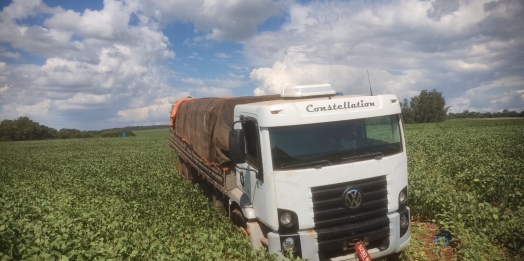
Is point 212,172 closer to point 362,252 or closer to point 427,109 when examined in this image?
point 362,252

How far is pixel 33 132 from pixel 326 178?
87.8 meters

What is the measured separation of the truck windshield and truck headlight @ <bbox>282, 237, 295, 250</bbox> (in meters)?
1.12

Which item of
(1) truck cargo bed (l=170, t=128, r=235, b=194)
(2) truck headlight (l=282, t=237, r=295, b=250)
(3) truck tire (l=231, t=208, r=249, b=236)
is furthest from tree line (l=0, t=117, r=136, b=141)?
(2) truck headlight (l=282, t=237, r=295, b=250)

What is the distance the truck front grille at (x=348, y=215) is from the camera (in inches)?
221

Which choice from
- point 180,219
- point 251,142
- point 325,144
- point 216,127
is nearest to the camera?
point 325,144

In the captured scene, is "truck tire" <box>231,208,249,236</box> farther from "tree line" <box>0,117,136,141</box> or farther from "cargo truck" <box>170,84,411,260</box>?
"tree line" <box>0,117,136,141</box>

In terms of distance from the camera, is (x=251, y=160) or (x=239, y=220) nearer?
(x=251, y=160)

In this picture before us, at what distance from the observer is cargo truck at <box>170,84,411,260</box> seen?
5.58 m

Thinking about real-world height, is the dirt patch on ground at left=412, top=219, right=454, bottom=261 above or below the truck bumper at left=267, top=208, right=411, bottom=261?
below

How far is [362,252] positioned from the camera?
5.44m

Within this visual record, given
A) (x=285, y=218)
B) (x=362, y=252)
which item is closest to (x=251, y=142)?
(x=285, y=218)

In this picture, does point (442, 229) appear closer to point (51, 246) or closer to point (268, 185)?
point (268, 185)

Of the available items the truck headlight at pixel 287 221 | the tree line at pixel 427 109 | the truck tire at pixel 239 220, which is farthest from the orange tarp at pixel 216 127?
the tree line at pixel 427 109

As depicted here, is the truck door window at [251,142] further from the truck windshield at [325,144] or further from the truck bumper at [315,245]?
the truck bumper at [315,245]
